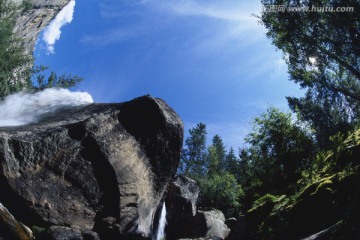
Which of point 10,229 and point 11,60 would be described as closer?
point 10,229

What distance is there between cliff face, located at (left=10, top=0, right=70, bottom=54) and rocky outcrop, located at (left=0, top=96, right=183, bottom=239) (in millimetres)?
28636

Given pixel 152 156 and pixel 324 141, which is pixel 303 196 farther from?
pixel 324 141

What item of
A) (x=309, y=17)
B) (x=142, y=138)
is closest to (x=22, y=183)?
(x=142, y=138)

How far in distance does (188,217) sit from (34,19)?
33.9m

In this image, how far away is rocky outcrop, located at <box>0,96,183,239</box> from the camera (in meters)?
12.2

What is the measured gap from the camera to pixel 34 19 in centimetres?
4106

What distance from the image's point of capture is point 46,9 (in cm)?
4356

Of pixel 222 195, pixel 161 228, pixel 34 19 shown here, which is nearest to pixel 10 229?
pixel 161 228

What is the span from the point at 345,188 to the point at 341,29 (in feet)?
54.1

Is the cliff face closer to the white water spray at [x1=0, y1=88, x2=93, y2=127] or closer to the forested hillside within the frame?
the white water spray at [x1=0, y1=88, x2=93, y2=127]
